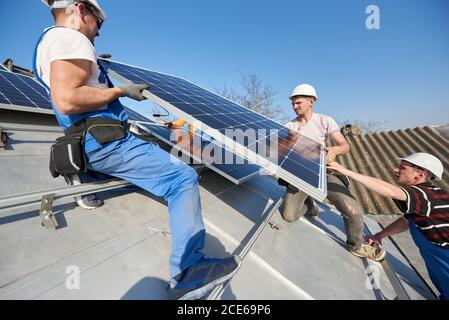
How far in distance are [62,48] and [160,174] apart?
49.9 inches

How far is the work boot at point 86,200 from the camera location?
86.4 inches

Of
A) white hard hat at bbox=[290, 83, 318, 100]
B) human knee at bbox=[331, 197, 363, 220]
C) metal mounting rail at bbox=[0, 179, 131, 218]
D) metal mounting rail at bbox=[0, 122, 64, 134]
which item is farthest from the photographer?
white hard hat at bbox=[290, 83, 318, 100]

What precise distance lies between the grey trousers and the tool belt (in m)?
2.80

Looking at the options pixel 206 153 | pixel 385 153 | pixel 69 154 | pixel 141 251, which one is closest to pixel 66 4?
pixel 69 154

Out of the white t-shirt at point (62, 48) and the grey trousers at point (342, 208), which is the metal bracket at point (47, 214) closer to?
the white t-shirt at point (62, 48)

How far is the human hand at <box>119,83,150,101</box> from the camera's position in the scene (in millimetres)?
2424

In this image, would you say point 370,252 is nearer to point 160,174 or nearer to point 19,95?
point 160,174

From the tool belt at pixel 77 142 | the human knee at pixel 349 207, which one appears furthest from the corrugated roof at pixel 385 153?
the tool belt at pixel 77 142

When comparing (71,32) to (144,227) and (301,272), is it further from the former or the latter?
(301,272)

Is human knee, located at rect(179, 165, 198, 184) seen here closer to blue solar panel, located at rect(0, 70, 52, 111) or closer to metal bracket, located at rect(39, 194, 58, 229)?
metal bracket, located at rect(39, 194, 58, 229)

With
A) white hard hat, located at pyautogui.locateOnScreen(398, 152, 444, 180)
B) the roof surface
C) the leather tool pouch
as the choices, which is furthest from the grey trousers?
the leather tool pouch

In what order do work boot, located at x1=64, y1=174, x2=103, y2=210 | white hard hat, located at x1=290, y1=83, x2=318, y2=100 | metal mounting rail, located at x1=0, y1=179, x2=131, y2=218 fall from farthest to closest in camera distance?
1. white hard hat, located at x1=290, y1=83, x2=318, y2=100
2. work boot, located at x1=64, y1=174, x2=103, y2=210
3. metal mounting rail, located at x1=0, y1=179, x2=131, y2=218
